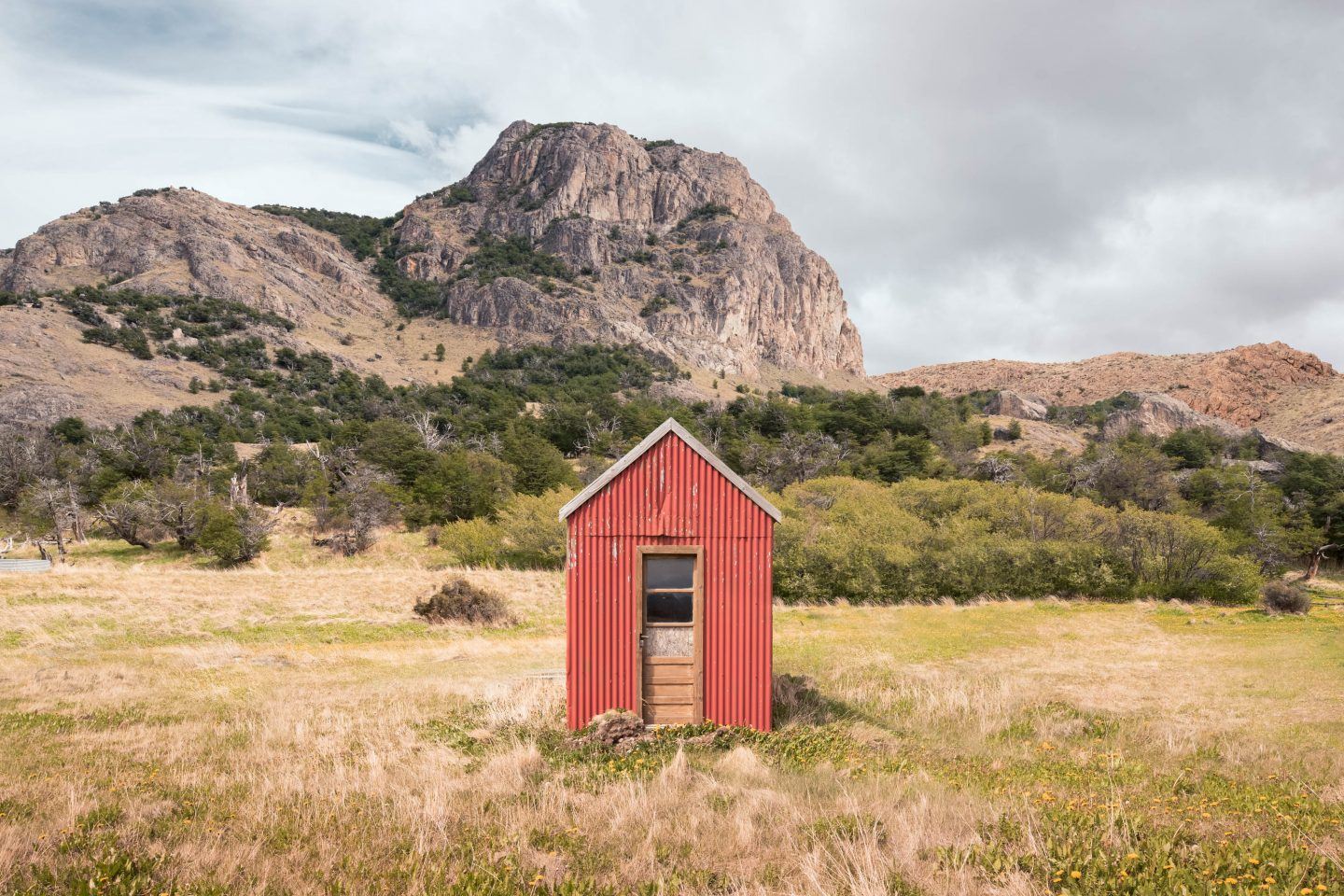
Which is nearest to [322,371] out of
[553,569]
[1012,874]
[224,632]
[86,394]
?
[86,394]

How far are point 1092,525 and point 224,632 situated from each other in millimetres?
38947

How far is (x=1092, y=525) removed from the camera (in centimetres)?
3762

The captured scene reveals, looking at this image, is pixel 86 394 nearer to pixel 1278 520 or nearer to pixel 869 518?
pixel 869 518

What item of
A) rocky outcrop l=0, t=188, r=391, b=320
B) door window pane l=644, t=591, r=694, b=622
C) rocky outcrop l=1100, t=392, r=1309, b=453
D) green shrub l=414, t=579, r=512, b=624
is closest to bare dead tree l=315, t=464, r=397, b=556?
green shrub l=414, t=579, r=512, b=624

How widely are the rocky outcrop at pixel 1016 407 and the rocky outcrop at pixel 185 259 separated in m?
125

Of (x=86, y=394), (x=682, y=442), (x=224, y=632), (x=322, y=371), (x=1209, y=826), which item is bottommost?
(x=224, y=632)

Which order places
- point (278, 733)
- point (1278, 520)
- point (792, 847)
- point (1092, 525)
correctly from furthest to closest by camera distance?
point (1278, 520) < point (1092, 525) < point (278, 733) < point (792, 847)

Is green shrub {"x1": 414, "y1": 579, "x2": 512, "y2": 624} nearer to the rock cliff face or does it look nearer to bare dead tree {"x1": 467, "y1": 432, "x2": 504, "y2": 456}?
bare dead tree {"x1": 467, "y1": 432, "x2": 504, "y2": 456}

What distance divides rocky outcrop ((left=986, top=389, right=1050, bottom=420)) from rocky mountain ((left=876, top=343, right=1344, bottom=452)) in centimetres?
97

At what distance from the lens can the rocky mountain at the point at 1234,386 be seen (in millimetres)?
116562

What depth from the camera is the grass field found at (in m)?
5.35

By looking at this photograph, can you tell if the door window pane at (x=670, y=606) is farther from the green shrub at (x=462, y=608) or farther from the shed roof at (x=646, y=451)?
the green shrub at (x=462, y=608)

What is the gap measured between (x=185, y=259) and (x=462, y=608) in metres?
Answer: 146

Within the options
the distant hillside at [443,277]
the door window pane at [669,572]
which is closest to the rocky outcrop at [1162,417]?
the distant hillside at [443,277]
